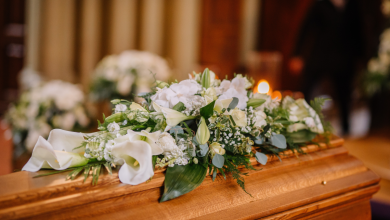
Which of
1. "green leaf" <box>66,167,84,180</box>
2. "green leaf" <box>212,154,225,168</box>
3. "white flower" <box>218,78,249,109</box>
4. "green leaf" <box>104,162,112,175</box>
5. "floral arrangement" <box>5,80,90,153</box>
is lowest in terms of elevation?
"floral arrangement" <box>5,80,90,153</box>

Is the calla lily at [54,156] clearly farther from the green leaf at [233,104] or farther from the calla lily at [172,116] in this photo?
the green leaf at [233,104]

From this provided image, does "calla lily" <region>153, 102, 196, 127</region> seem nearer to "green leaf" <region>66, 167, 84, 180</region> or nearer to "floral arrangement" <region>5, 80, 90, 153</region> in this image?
"green leaf" <region>66, 167, 84, 180</region>

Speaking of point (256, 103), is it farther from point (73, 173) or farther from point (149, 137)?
point (73, 173)

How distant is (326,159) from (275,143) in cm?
32

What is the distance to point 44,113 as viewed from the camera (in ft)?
7.43

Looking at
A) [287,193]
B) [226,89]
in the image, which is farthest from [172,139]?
[287,193]

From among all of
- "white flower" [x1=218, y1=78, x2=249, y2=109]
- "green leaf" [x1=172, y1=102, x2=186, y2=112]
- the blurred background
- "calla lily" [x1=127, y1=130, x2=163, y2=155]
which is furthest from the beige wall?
"calla lily" [x1=127, y1=130, x2=163, y2=155]

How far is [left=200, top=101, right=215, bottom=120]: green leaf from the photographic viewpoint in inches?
35.2

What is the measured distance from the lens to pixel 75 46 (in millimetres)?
4594

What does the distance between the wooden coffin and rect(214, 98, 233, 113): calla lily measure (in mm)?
211

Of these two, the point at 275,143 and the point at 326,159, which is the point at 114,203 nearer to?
the point at 275,143

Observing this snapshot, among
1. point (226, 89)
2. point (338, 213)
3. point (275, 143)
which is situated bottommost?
point (338, 213)

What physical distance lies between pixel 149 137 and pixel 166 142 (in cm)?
5

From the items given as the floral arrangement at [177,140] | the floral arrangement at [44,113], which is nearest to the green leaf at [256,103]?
the floral arrangement at [177,140]
